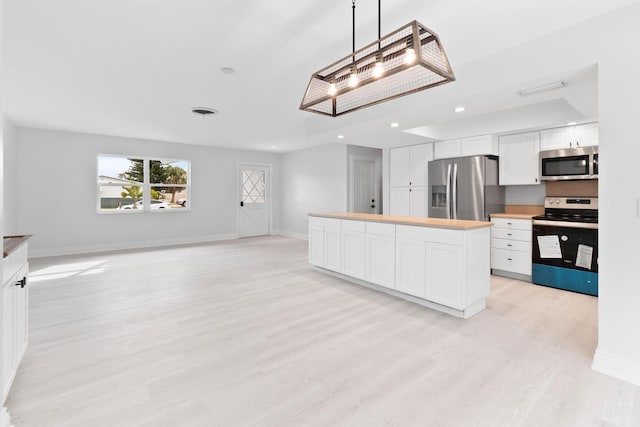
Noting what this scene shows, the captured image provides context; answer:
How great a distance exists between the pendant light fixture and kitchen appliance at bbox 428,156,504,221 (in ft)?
9.75

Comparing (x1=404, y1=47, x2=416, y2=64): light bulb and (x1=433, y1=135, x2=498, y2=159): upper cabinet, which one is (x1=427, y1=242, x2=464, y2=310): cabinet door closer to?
(x1=404, y1=47, x2=416, y2=64): light bulb

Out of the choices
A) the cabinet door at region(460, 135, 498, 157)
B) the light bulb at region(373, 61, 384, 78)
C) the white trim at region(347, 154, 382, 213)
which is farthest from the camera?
the white trim at region(347, 154, 382, 213)

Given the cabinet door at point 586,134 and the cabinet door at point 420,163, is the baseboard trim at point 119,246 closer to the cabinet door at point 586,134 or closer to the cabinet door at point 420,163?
the cabinet door at point 420,163

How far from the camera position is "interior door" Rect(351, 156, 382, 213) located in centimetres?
721

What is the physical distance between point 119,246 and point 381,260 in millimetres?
5821

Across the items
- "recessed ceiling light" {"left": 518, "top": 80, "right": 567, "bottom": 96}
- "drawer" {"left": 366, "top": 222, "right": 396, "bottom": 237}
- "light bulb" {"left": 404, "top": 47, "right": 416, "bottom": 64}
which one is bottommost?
"drawer" {"left": 366, "top": 222, "right": 396, "bottom": 237}

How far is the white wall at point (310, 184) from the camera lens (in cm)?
714

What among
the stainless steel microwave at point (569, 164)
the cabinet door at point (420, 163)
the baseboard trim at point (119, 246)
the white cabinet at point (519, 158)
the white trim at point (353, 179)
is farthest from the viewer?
the white trim at point (353, 179)

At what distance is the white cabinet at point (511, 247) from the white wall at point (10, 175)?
734cm

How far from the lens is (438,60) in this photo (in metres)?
1.77

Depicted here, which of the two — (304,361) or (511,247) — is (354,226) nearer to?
(304,361)

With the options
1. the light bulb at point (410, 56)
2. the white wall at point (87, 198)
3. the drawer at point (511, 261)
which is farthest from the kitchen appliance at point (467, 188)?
the white wall at point (87, 198)

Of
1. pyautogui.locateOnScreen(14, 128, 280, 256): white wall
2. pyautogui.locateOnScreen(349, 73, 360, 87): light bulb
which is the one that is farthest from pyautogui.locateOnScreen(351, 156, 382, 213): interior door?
pyautogui.locateOnScreen(349, 73, 360, 87): light bulb

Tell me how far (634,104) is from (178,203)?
769cm
